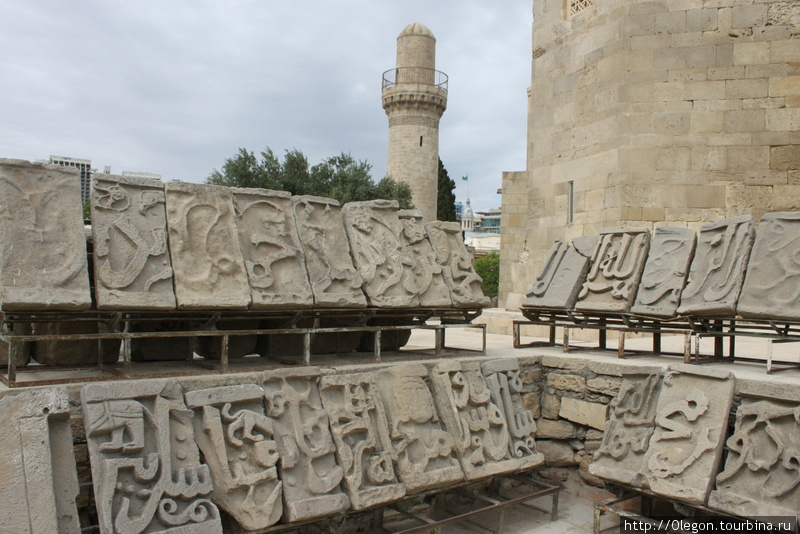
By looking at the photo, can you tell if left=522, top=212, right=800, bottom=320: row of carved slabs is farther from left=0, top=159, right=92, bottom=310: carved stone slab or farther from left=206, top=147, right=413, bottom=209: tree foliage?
left=206, top=147, right=413, bottom=209: tree foliage

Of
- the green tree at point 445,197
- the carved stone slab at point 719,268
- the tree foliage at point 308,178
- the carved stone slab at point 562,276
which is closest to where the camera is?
the carved stone slab at point 719,268

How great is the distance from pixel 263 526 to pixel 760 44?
8.51m

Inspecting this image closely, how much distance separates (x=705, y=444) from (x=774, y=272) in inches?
62.6

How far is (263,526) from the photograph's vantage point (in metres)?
3.46

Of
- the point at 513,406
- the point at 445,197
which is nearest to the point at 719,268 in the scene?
the point at 513,406

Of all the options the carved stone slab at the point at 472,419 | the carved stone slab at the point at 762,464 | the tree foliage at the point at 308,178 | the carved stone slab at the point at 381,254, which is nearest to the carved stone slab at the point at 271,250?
the carved stone slab at the point at 381,254

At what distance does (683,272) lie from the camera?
541 cm

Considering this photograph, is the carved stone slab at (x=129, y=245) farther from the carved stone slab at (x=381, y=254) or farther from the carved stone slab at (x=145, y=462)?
the carved stone slab at (x=381, y=254)

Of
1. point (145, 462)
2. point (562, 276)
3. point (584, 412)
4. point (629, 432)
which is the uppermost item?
→ point (562, 276)

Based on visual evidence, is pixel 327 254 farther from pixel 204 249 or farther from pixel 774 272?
pixel 774 272

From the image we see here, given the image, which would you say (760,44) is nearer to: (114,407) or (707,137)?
(707,137)

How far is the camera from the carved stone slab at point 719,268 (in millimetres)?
4929

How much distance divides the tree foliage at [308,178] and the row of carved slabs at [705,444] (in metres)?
19.3

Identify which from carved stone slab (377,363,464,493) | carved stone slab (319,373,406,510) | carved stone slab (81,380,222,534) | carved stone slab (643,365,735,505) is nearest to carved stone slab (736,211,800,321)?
carved stone slab (643,365,735,505)
